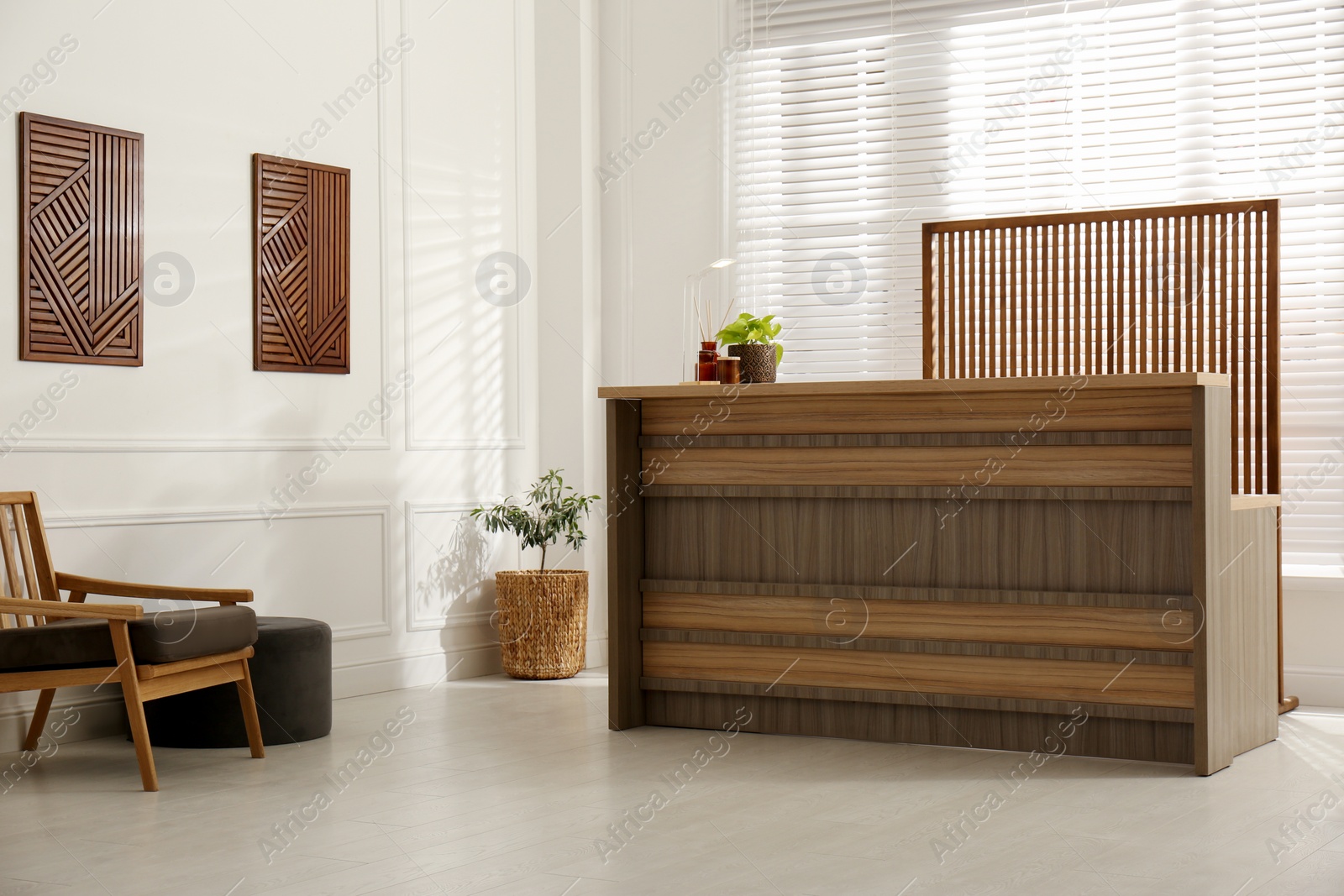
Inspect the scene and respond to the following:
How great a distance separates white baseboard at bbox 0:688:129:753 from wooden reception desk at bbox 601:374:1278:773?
164 cm

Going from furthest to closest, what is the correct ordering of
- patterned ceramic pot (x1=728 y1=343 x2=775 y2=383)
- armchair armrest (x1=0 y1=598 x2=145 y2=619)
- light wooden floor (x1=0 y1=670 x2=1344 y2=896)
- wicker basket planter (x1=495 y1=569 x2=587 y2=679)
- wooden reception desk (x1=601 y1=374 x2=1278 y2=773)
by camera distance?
wicker basket planter (x1=495 y1=569 x2=587 y2=679) < patterned ceramic pot (x1=728 y1=343 x2=775 y2=383) < wooden reception desk (x1=601 y1=374 x2=1278 y2=773) < armchair armrest (x1=0 y1=598 x2=145 y2=619) < light wooden floor (x1=0 y1=670 x2=1344 y2=896)

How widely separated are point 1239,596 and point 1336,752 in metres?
0.62

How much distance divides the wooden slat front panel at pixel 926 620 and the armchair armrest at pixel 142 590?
1288 mm

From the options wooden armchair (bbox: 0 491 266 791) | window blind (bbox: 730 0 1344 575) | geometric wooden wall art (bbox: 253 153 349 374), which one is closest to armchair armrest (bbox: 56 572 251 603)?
wooden armchair (bbox: 0 491 266 791)

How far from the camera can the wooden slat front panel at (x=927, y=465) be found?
378 cm

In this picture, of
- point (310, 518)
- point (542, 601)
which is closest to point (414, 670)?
point (542, 601)

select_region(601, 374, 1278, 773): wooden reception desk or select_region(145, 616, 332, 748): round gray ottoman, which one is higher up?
select_region(601, 374, 1278, 773): wooden reception desk

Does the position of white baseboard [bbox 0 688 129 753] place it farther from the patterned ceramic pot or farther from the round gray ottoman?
the patterned ceramic pot

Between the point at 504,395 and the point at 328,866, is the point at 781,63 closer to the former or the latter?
the point at 504,395

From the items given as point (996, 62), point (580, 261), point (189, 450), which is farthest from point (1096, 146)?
point (189, 450)

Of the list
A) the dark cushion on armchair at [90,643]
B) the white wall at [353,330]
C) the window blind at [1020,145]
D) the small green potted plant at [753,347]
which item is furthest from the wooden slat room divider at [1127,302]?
the dark cushion on armchair at [90,643]

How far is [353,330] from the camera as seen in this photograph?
5434 mm

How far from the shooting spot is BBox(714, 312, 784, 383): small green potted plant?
172 inches

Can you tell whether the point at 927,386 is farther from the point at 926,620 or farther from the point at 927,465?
the point at 926,620
